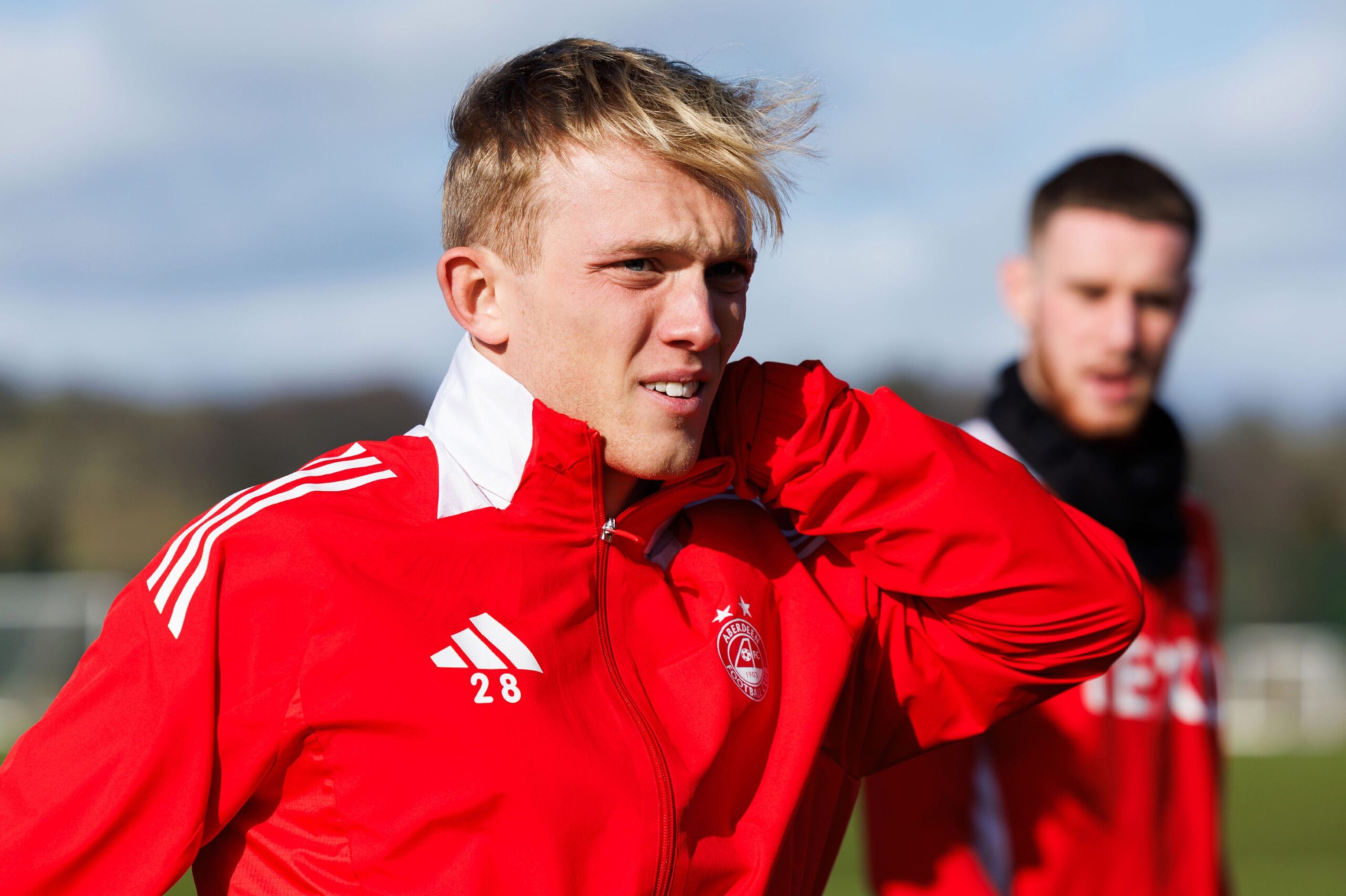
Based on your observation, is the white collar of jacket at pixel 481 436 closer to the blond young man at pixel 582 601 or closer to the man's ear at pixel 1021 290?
the blond young man at pixel 582 601

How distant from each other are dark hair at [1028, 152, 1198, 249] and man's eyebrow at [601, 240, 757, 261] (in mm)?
1720

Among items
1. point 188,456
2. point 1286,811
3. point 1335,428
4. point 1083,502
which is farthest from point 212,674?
point 1335,428

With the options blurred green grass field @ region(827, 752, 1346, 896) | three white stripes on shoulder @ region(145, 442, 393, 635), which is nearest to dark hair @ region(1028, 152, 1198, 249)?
three white stripes on shoulder @ region(145, 442, 393, 635)

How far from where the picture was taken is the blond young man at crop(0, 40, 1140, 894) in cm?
176

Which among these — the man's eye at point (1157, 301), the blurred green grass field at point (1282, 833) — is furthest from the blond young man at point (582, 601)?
the blurred green grass field at point (1282, 833)

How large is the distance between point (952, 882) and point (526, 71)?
193cm

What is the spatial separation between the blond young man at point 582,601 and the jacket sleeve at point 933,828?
61 centimetres

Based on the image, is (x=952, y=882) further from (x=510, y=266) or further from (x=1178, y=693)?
(x=510, y=266)

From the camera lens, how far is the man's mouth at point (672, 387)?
2.00m

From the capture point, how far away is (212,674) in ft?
5.68

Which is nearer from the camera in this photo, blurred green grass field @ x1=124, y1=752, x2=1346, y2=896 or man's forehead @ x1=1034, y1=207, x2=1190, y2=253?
man's forehead @ x1=1034, y1=207, x2=1190, y2=253

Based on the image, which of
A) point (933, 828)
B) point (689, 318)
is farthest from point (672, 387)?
point (933, 828)

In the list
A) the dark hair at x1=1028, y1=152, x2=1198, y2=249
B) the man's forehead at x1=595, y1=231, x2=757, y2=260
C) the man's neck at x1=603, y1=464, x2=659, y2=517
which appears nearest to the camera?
the man's forehead at x1=595, y1=231, x2=757, y2=260

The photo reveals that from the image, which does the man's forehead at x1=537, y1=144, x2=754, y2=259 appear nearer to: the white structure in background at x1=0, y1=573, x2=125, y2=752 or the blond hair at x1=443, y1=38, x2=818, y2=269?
the blond hair at x1=443, y1=38, x2=818, y2=269
